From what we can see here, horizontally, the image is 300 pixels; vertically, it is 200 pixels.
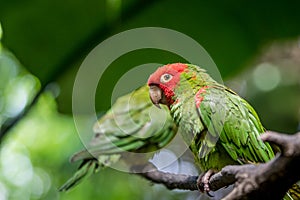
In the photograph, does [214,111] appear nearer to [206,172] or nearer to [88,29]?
[206,172]

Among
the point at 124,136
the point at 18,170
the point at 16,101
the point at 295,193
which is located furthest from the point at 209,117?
the point at 18,170

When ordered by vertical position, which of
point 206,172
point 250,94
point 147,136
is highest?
point 206,172

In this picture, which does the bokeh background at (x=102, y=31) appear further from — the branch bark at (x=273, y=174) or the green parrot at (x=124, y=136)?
the branch bark at (x=273, y=174)

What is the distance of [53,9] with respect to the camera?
0.84m

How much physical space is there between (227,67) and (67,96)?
0.29 m

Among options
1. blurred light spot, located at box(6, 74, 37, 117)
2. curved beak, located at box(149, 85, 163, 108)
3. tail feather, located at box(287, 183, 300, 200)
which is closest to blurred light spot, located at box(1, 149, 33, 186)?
blurred light spot, located at box(6, 74, 37, 117)

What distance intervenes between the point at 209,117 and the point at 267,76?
1603mm

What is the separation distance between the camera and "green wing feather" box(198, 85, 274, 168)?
521 millimetres

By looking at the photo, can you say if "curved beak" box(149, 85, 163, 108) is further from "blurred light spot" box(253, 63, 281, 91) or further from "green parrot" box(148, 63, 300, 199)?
"blurred light spot" box(253, 63, 281, 91)

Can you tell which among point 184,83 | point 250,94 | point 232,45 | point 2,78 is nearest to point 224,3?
point 232,45

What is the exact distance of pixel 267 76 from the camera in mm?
2092

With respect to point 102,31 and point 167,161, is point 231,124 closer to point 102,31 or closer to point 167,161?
point 167,161

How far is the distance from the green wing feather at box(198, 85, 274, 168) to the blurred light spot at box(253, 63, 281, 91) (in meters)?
1.46

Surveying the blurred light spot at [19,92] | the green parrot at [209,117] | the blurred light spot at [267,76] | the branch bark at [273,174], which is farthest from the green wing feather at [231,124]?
the blurred light spot at [267,76]
